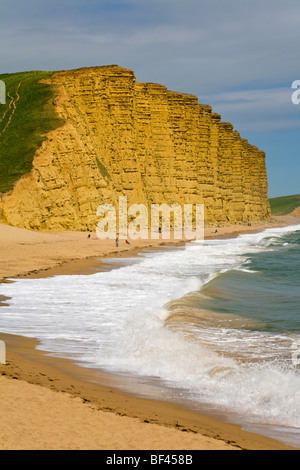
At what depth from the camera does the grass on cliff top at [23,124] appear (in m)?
39.2

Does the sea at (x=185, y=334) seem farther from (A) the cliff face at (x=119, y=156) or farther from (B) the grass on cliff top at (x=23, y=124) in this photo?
(B) the grass on cliff top at (x=23, y=124)

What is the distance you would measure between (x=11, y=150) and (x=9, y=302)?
30.8 metres

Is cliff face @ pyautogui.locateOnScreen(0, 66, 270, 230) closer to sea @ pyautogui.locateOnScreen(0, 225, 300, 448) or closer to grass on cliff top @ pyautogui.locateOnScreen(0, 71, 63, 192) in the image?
grass on cliff top @ pyautogui.locateOnScreen(0, 71, 63, 192)

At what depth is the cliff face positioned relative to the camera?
3984cm

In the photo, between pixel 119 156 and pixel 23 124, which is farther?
pixel 119 156

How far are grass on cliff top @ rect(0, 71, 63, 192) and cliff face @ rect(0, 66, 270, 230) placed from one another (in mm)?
754

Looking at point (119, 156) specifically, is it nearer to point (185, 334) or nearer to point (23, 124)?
point (23, 124)

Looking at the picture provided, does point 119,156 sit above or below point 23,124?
below

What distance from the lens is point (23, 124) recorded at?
147 ft

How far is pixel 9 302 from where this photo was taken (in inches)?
508

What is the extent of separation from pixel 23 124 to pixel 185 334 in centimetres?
3867

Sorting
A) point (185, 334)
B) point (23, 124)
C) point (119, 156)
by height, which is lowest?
point (185, 334)

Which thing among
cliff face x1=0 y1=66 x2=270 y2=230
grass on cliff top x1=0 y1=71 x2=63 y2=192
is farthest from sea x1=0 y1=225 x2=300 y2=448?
grass on cliff top x1=0 y1=71 x2=63 y2=192

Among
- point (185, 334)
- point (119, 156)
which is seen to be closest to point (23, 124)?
point (119, 156)
